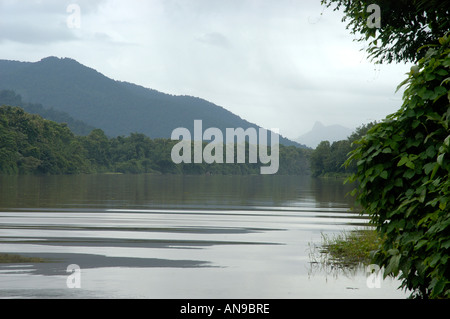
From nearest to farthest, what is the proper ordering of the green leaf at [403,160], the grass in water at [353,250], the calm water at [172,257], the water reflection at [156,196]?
the green leaf at [403,160]
the calm water at [172,257]
the grass in water at [353,250]
the water reflection at [156,196]

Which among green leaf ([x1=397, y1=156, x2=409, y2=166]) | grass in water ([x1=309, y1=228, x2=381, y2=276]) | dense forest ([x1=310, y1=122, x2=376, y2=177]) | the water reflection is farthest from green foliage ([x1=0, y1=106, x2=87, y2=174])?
green leaf ([x1=397, y1=156, x2=409, y2=166])

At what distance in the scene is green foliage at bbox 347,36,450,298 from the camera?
258 inches

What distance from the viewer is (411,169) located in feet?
22.7

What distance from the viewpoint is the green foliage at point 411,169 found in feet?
21.5

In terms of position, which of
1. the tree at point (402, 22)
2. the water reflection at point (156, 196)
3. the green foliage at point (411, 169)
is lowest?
the water reflection at point (156, 196)

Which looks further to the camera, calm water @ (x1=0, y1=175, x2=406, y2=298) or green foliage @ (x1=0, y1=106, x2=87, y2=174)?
green foliage @ (x1=0, y1=106, x2=87, y2=174)

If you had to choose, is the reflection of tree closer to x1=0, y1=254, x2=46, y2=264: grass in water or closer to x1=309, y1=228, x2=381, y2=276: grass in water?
x1=309, y1=228, x2=381, y2=276: grass in water

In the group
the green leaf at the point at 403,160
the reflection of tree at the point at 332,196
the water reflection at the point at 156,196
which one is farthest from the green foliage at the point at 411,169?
the water reflection at the point at 156,196

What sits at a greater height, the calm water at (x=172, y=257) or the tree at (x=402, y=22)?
the tree at (x=402, y=22)

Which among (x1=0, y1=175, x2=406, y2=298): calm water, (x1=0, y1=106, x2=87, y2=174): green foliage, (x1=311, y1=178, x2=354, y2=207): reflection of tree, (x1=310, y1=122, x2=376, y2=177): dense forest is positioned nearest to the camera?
(x1=0, y1=175, x2=406, y2=298): calm water

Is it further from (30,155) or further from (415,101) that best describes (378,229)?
(30,155)

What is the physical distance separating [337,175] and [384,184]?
14961 centimetres

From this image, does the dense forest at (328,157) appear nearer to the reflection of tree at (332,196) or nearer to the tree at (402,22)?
the reflection of tree at (332,196)

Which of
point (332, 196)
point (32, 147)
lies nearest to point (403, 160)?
point (332, 196)
